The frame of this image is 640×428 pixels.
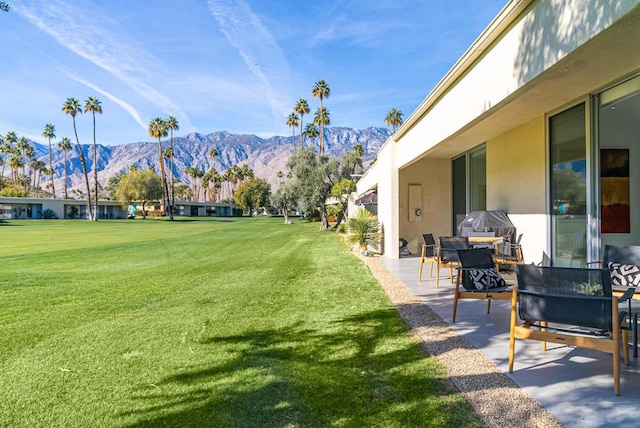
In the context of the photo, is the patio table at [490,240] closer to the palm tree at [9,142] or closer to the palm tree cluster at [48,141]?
the palm tree cluster at [48,141]

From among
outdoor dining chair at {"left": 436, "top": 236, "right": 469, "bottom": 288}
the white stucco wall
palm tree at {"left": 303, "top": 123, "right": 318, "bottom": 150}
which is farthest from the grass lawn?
palm tree at {"left": 303, "top": 123, "right": 318, "bottom": 150}

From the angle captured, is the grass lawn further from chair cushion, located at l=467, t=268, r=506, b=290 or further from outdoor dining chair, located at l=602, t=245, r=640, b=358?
outdoor dining chair, located at l=602, t=245, r=640, b=358

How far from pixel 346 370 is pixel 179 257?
11025 millimetres

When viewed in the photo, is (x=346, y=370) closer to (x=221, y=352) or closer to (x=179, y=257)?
(x=221, y=352)

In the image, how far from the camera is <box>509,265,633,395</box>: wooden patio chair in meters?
2.84

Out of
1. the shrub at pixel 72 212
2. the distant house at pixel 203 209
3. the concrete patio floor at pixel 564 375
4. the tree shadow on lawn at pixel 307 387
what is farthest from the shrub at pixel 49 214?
the concrete patio floor at pixel 564 375

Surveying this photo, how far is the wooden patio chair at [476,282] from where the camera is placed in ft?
14.8

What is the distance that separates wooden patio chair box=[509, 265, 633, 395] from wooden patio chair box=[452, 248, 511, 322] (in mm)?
1171

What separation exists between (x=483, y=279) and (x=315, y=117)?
47.4 meters

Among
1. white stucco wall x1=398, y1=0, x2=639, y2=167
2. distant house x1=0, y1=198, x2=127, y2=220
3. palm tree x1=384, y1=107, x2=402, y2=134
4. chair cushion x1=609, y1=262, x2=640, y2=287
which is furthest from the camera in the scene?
distant house x1=0, y1=198, x2=127, y2=220

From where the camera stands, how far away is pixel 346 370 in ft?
11.3

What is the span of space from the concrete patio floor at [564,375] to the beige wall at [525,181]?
2.74m

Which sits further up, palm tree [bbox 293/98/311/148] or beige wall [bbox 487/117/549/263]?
palm tree [bbox 293/98/311/148]

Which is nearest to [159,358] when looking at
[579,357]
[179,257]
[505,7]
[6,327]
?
[6,327]
